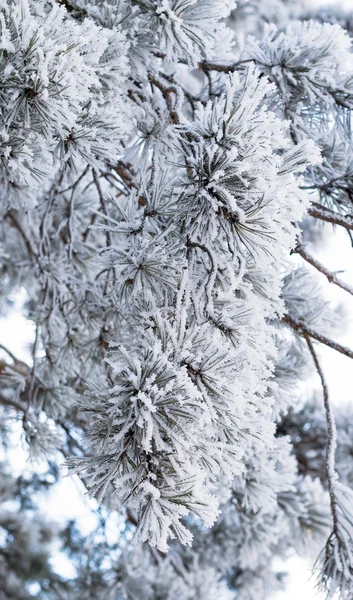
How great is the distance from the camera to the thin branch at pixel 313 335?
1.29 m

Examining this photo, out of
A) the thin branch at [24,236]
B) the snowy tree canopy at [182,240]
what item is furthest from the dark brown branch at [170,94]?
the thin branch at [24,236]

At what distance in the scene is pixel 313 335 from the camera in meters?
1.37

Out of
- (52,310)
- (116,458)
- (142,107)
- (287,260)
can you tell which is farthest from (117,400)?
(52,310)

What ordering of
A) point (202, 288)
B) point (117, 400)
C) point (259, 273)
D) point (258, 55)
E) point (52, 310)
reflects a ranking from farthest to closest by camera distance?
point (52, 310) < point (258, 55) < point (259, 273) < point (202, 288) < point (117, 400)

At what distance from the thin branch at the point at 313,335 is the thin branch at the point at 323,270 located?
0.14 meters

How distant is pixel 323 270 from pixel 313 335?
19 cm

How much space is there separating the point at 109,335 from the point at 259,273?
0.59 meters

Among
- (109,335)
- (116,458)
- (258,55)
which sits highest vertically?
(258,55)

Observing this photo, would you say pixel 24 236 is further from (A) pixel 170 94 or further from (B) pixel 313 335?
(B) pixel 313 335

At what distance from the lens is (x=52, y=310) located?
5.91 ft

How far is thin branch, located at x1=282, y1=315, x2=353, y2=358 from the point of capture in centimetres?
129

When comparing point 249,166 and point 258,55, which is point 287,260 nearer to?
point 249,166

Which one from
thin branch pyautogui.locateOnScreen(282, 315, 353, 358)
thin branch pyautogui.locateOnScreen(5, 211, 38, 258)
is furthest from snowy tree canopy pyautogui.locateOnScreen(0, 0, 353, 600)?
thin branch pyautogui.locateOnScreen(5, 211, 38, 258)

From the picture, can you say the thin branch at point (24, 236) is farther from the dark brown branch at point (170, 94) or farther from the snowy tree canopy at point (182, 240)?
the dark brown branch at point (170, 94)
